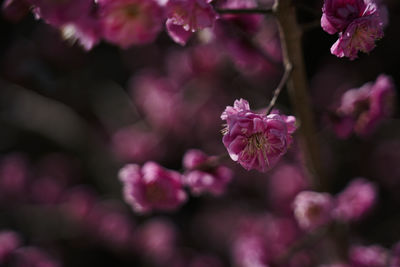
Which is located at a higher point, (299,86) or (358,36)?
(358,36)

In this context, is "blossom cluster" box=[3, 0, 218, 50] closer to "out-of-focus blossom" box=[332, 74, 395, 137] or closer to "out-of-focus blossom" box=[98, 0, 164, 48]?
"out-of-focus blossom" box=[98, 0, 164, 48]

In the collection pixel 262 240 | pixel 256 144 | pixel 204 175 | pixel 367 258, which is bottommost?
pixel 262 240

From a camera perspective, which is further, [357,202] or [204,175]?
[357,202]

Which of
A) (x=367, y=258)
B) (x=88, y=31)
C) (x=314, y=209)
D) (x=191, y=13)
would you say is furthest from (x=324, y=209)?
(x=88, y=31)

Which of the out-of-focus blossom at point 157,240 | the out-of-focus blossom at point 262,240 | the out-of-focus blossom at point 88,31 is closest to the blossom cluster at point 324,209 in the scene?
the out-of-focus blossom at point 262,240

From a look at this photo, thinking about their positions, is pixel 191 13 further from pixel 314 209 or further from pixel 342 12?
pixel 314 209

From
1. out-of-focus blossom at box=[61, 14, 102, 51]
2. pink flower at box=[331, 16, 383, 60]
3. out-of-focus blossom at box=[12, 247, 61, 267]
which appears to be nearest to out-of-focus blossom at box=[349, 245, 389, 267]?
pink flower at box=[331, 16, 383, 60]

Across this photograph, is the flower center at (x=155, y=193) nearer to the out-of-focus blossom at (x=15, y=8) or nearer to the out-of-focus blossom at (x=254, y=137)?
the out-of-focus blossom at (x=254, y=137)
